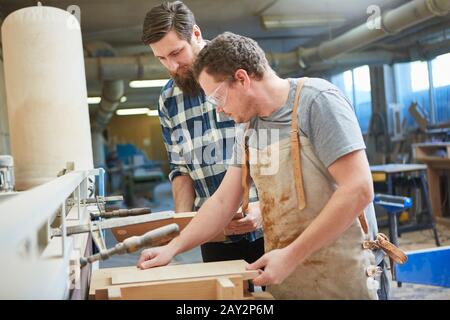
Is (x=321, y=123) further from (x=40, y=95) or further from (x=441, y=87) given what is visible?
(x=441, y=87)

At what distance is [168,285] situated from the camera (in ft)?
3.07

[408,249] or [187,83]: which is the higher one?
[187,83]

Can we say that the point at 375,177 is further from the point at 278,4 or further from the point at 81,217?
the point at 81,217

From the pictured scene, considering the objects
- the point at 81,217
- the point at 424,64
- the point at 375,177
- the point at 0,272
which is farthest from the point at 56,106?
the point at 424,64

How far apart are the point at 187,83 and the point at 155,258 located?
2.55ft

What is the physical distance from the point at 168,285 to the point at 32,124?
1360mm

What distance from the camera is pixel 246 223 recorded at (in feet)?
5.06

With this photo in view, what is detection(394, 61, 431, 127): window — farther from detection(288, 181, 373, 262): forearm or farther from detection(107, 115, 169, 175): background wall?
detection(107, 115, 169, 175): background wall

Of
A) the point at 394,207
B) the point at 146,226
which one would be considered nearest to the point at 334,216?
Answer: the point at 146,226

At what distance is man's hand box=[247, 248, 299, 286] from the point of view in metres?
1.01

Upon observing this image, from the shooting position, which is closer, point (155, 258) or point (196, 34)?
point (155, 258)

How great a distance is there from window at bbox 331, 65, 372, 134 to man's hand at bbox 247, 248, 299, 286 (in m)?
6.95

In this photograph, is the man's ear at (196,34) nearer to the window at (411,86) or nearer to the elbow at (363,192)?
the elbow at (363,192)

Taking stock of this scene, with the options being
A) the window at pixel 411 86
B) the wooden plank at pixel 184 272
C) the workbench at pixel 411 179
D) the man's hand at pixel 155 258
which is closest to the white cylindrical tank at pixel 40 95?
the man's hand at pixel 155 258
